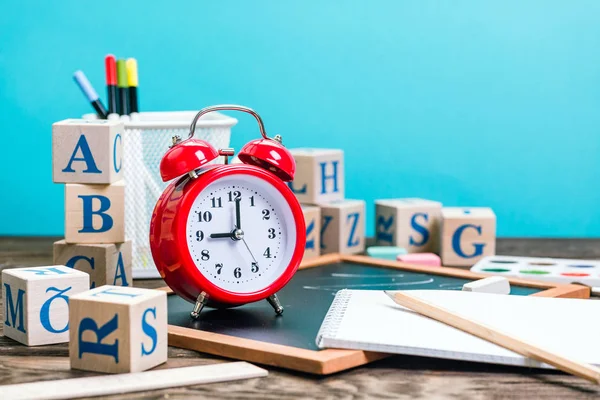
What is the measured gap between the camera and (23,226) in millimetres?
2465

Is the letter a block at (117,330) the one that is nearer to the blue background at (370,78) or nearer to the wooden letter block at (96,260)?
the wooden letter block at (96,260)

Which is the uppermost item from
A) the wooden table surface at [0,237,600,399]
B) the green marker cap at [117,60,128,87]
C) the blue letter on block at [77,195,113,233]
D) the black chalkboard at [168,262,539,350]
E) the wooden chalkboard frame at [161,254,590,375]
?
the green marker cap at [117,60,128,87]

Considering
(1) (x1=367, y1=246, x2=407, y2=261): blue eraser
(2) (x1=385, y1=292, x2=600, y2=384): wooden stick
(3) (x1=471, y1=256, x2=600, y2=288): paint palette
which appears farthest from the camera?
(1) (x1=367, y1=246, x2=407, y2=261): blue eraser

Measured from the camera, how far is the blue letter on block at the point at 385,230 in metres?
2.07

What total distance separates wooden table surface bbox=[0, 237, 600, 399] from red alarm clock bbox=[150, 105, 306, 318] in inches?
4.4

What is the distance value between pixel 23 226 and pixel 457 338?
5.27 ft

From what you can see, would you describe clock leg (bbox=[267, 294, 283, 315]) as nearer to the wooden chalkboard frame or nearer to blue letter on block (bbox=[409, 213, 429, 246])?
the wooden chalkboard frame

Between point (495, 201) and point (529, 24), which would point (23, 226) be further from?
point (529, 24)

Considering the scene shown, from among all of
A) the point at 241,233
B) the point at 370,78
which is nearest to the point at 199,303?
the point at 241,233

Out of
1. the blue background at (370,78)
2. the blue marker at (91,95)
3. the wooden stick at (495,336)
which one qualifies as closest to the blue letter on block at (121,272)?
the blue marker at (91,95)

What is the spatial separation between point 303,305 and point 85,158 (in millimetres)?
417

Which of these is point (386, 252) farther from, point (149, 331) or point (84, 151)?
point (149, 331)

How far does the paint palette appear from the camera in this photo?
5.42 ft

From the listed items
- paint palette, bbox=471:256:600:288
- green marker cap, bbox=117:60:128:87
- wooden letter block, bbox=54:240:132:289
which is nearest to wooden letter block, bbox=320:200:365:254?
paint palette, bbox=471:256:600:288
